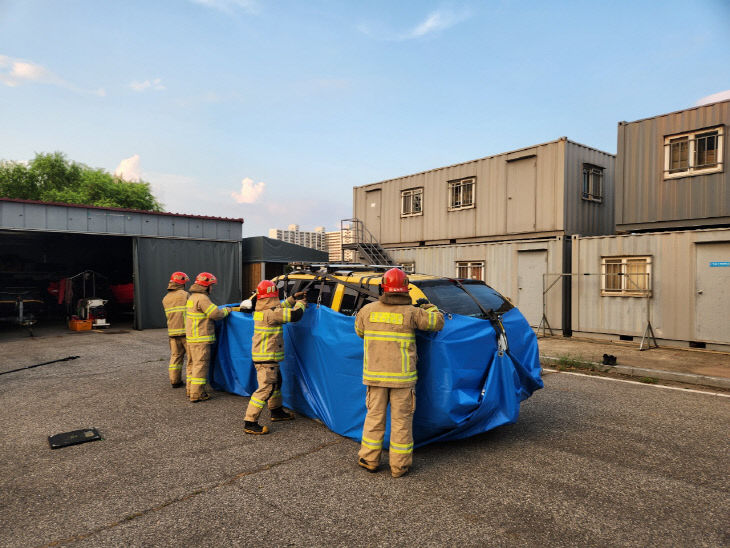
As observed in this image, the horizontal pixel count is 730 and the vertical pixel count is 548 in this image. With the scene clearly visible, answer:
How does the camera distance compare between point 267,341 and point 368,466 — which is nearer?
point 368,466

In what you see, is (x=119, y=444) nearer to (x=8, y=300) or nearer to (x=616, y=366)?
(x=616, y=366)

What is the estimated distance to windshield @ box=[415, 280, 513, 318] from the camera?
5453 millimetres

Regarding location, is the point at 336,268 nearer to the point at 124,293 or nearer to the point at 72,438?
the point at 72,438

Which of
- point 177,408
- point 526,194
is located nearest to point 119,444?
point 177,408

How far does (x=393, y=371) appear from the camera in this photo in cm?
422

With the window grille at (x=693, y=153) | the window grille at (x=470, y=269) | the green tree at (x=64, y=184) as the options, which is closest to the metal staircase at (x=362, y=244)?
the window grille at (x=470, y=269)

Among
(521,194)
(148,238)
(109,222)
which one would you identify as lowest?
(148,238)

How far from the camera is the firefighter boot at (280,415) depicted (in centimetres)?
580

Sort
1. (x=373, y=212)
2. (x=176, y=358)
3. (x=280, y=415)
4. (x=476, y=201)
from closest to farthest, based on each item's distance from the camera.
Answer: (x=280, y=415) < (x=176, y=358) < (x=476, y=201) < (x=373, y=212)

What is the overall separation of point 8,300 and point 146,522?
1656cm

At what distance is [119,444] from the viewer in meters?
5.01

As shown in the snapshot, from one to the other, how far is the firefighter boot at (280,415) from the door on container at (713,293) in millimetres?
10407

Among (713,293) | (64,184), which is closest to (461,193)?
(713,293)

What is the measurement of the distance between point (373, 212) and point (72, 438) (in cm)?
1693
